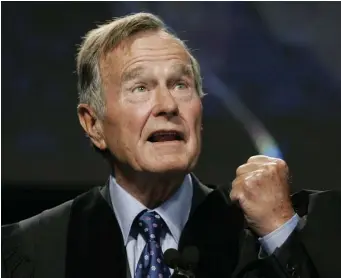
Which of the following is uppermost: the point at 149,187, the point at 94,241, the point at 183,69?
the point at 183,69

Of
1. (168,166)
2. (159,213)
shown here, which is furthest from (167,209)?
(168,166)

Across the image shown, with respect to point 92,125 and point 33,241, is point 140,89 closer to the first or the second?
point 92,125

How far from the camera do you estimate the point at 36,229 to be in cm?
169

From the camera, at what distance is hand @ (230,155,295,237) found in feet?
4.62

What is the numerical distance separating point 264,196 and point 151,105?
1.02 ft

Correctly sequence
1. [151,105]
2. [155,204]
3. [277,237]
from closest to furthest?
[277,237] < [151,105] < [155,204]

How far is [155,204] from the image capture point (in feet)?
5.32

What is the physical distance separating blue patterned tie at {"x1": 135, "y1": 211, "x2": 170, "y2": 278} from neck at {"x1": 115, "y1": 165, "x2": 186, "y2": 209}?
40 millimetres

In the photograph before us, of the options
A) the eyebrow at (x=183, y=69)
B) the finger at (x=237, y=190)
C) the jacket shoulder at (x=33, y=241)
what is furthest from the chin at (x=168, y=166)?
the jacket shoulder at (x=33, y=241)

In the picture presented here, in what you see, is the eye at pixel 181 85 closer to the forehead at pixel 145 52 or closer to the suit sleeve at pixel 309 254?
the forehead at pixel 145 52

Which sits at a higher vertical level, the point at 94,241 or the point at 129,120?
the point at 129,120

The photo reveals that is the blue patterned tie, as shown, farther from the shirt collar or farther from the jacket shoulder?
the jacket shoulder

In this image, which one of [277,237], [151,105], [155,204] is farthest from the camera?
[155,204]

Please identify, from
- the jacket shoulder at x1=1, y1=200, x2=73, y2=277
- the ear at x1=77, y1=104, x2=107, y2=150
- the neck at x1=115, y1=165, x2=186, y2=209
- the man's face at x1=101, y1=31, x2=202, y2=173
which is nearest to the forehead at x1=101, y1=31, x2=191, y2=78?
the man's face at x1=101, y1=31, x2=202, y2=173
